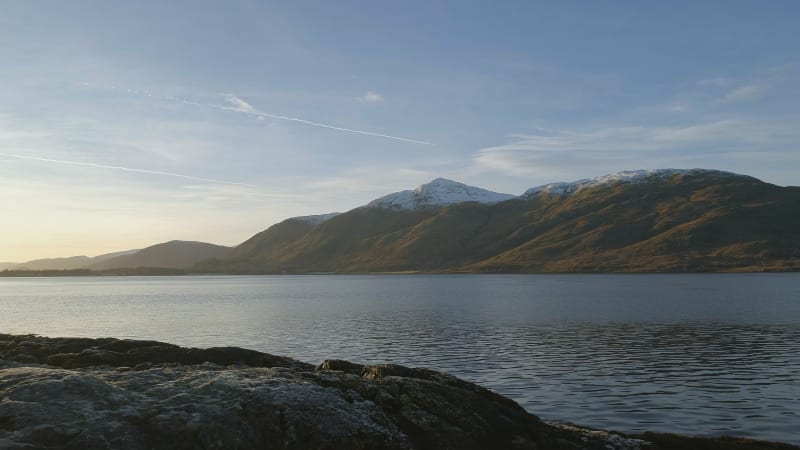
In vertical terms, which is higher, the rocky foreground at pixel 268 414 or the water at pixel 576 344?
the rocky foreground at pixel 268 414

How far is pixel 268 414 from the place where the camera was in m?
15.2

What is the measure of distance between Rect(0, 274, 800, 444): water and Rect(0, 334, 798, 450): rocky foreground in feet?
34.4

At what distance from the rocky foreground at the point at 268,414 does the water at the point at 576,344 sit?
10485mm

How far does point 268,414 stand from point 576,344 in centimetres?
4496

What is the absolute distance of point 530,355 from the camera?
4834 cm

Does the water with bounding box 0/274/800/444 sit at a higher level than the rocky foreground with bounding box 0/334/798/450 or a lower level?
lower

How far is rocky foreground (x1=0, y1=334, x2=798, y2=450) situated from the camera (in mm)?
13594

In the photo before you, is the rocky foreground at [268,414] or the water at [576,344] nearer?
the rocky foreground at [268,414]

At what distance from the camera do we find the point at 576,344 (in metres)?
55.2

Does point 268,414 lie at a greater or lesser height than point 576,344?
greater

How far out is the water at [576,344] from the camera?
30.2 meters

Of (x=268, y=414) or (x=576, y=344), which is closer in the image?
(x=268, y=414)

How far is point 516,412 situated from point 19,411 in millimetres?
13524

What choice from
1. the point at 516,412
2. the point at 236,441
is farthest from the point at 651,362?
the point at 236,441
